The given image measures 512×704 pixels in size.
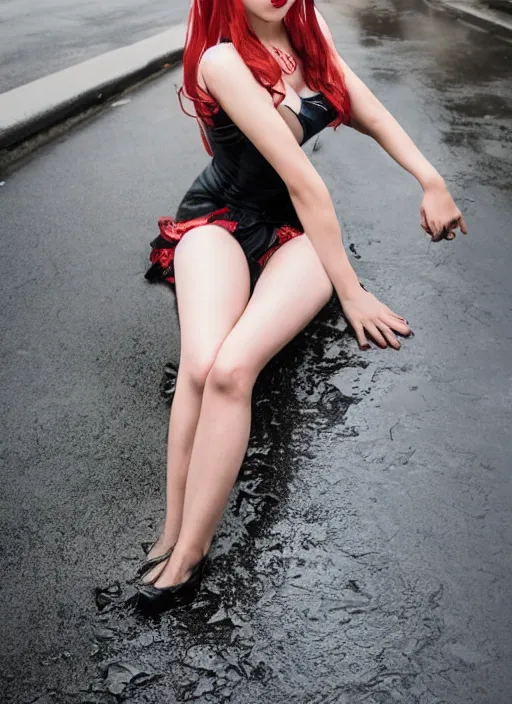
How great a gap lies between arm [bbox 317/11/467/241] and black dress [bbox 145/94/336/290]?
6.1 inches

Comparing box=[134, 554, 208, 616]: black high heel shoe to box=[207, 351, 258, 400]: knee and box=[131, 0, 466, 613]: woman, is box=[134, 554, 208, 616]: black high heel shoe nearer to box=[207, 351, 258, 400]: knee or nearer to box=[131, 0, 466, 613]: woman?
box=[131, 0, 466, 613]: woman

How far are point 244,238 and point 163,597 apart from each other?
144 cm

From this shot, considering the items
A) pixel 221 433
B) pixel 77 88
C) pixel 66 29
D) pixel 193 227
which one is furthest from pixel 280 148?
pixel 66 29

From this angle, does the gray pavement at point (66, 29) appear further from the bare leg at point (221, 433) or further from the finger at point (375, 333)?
the bare leg at point (221, 433)

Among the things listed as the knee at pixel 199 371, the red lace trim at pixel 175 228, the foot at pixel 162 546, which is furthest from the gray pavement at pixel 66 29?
the foot at pixel 162 546

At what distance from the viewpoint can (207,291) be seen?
2.57 meters

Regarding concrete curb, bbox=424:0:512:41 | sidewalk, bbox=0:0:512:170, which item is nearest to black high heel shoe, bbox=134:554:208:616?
sidewalk, bbox=0:0:512:170

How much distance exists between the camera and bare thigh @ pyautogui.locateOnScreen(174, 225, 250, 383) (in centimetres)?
236

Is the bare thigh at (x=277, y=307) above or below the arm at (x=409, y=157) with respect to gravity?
below

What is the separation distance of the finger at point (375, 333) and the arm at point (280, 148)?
37 mm

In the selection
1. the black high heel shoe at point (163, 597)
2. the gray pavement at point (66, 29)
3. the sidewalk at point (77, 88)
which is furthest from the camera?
the gray pavement at point (66, 29)

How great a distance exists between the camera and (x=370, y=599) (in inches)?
80.6

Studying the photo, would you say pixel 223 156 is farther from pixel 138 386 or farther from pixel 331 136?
pixel 331 136

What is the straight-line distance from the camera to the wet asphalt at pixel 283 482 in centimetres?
189
